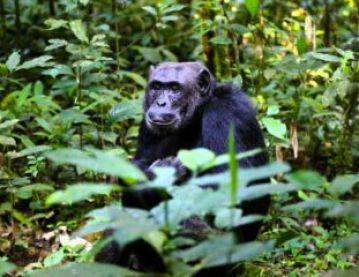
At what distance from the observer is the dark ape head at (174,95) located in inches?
206

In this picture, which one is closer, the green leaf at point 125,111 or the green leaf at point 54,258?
the green leaf at point 54,258

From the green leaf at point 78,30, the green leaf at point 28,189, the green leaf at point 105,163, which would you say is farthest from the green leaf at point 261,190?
the green leaf at point 78,30

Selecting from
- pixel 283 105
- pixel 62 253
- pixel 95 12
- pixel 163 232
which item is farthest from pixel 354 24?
pixel 163 232

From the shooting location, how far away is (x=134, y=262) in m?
4.59

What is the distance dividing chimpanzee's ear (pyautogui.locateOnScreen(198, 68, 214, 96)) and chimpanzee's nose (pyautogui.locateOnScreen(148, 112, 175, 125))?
1.25 feet

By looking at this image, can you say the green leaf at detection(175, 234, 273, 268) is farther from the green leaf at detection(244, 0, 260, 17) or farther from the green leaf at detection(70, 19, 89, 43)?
the green leaf at detection(70, 19, 89, 43)

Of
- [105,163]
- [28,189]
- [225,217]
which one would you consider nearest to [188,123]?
[28,189]

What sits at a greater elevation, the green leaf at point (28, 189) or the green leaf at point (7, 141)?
the green leaf at point (7, 141)

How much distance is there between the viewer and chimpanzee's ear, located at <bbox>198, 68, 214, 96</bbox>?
17.9 feet

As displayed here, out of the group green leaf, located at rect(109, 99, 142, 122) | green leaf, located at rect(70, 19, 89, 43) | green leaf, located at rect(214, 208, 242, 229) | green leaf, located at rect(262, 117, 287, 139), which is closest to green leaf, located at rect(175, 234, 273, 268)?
green leaf, located at rect(214, 208, 242, 229)

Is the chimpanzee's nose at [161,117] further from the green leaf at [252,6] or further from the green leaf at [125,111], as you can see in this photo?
the green leaf at [252,6]

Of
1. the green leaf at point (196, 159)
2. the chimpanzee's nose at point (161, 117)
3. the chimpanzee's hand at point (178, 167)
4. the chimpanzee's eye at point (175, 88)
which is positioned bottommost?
the chimpanzee's hand at point (178, 167)

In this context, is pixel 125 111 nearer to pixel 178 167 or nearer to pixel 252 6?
pixel 178 167

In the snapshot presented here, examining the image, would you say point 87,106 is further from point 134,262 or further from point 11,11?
point 11,11
